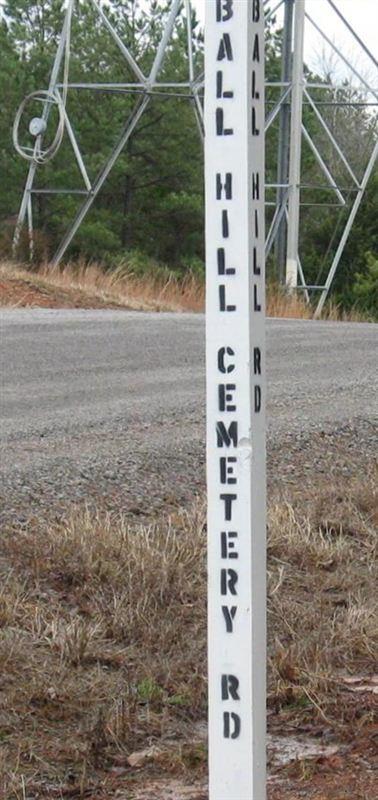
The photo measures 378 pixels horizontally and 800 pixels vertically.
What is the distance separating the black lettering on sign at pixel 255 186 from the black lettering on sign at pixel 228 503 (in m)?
0.49

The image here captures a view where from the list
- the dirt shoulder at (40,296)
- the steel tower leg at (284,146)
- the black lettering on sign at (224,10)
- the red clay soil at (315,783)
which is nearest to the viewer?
the black lettering on sign at (224,10)

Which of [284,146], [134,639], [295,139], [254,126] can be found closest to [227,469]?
[254,126]

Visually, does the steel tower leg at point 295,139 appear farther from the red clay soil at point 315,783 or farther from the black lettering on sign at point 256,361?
the black lettering on sign at point 256,361

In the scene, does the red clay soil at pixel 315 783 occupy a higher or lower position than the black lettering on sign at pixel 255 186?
lower

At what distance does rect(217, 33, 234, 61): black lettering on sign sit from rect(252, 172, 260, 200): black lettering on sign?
0.19 metres

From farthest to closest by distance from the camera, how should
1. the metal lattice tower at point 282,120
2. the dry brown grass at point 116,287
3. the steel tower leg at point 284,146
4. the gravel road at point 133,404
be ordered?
the steel tower leg at point 284,146 < the metal lattice tower at point 282,120 < the dry brown grass at point 116,287 < the gravel road at point 133,404

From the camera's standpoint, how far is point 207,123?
239 cm

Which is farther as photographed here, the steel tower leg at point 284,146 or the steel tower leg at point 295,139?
the steel tower leg at point 284,146

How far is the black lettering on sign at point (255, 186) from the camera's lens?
240cm

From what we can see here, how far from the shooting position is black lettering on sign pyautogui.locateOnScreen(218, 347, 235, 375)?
94.3 inches

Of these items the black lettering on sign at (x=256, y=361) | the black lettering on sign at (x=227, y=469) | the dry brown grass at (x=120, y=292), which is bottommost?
the dry brown grass at (x=120, y=292)

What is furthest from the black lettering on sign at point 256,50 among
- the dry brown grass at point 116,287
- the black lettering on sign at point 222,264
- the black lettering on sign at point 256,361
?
the dry brown grass at point 116,287

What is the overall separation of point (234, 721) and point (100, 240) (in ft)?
114

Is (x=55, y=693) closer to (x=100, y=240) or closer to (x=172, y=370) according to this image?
(x=172, y=370)
